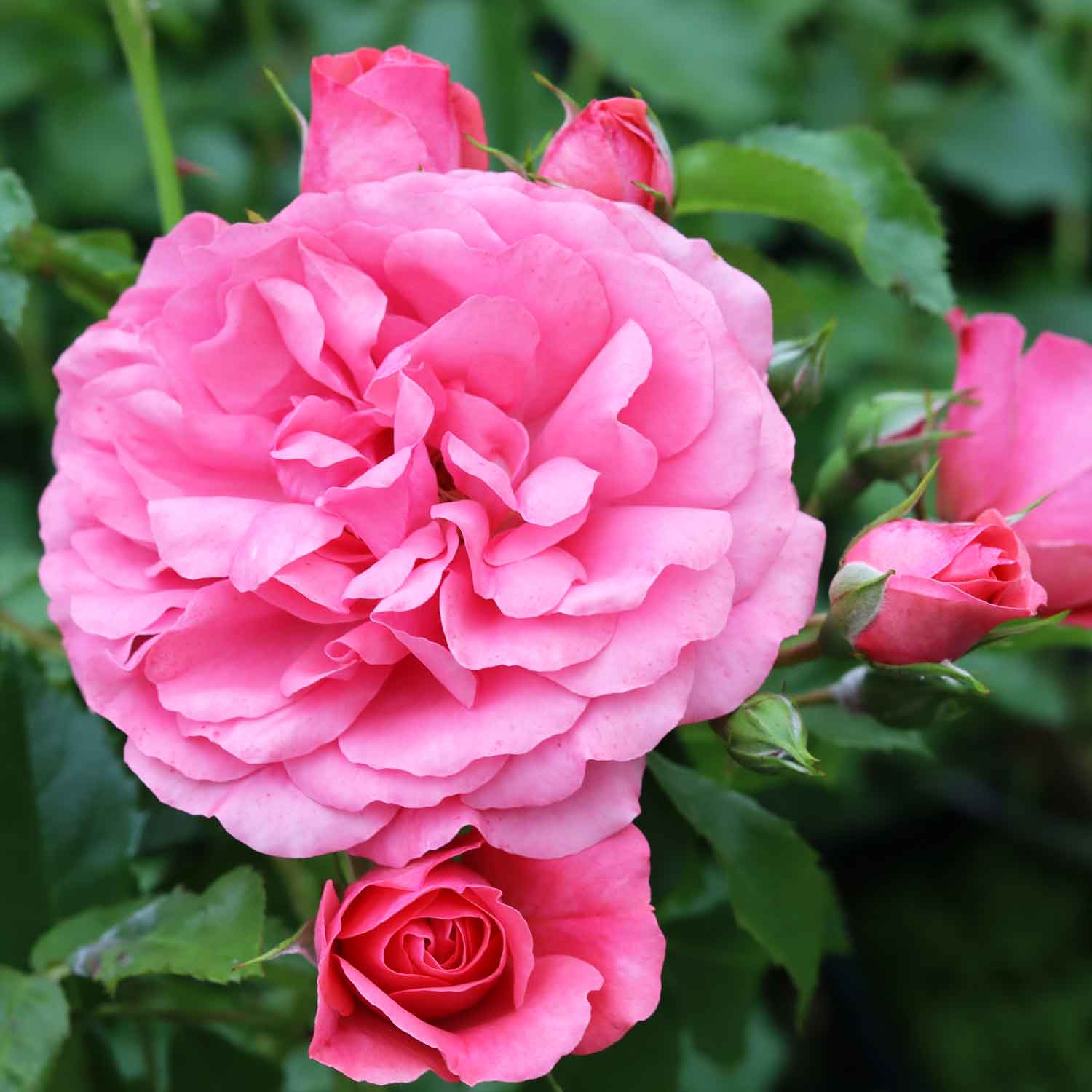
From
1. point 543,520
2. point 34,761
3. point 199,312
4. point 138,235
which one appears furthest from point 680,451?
point 138,235

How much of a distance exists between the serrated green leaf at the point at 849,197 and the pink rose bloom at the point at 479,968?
30 centimetres

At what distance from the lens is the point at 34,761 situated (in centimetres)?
56

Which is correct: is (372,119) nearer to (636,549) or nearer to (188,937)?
(636,549)

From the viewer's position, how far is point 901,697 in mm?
486

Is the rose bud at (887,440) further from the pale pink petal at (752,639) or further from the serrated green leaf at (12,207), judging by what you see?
the serrated green leaf at (12,207)

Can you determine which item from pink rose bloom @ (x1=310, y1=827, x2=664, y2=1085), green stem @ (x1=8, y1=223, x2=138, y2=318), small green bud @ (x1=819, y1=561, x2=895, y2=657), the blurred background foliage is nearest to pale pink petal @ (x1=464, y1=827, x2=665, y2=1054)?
pink rose bloom @ (x1=310, y1=827, x2=664, y2=1085)

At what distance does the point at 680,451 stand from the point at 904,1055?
1029 mm

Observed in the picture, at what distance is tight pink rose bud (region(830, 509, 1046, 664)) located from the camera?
0.40m

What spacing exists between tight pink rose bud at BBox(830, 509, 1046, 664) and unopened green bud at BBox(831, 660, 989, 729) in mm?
20

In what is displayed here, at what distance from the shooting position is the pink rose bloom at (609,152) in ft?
1.44

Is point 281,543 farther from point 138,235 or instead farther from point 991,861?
point 991,861

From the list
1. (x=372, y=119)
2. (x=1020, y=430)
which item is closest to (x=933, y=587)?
(x=1020, y=430)

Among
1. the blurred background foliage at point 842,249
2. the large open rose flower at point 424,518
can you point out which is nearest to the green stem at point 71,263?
the large open rose flower at point 424,518

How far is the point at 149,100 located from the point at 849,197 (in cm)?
32
